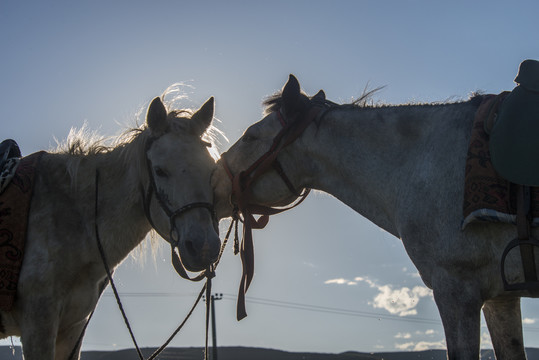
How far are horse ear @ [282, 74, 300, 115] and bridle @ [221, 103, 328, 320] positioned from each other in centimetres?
8

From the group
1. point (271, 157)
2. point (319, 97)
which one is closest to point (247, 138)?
point (271, 157)

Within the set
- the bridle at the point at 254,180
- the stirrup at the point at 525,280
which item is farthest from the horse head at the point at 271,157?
the stirrup at the point at 525,280

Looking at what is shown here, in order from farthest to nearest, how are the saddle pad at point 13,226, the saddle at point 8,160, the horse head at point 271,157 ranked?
the horse head at point 271,157 → the saddle at point 8,160 → the saddle pad at point 13,226

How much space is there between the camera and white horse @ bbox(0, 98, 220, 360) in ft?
12.9

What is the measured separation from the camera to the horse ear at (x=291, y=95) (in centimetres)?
430

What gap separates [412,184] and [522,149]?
702 mm

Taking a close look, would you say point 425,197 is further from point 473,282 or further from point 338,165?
point 338,165

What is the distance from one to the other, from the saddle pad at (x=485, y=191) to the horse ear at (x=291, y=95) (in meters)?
1.58

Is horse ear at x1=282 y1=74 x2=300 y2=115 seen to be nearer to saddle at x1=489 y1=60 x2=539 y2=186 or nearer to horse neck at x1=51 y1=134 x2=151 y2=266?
horse neck at x1=51 y1=134 x2=151 y2=266

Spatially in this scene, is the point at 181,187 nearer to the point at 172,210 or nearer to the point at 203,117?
the point at 172,210

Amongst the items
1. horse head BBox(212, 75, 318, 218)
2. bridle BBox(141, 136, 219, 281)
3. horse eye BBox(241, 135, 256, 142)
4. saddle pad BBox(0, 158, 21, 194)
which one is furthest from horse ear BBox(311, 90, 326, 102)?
saddle pad BBox(0, 158, 21, 194)

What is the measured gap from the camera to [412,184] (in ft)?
11.1

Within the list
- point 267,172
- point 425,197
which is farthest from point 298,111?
point 425,197

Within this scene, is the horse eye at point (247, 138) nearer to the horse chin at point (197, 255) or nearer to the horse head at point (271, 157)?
the horse head at point (271, 157)
